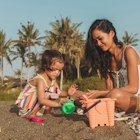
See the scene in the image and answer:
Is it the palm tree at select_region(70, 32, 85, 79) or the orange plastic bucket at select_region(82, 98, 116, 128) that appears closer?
the orange plastic bucket at select_region(82, 98, 116, 128)

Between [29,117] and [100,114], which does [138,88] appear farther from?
[29,117]

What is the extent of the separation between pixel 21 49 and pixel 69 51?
647cm

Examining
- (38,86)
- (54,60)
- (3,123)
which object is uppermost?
(54,60)

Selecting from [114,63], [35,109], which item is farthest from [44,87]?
[114,63]

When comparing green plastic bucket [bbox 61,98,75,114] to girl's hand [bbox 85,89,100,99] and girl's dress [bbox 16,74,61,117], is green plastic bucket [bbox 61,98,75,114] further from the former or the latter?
girl's dress [bbox 16,74,61,117]

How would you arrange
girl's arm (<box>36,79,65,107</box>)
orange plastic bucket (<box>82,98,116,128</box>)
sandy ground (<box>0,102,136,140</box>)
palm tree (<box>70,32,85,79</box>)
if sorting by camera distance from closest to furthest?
sandy ground (<box>0,102,136,140</box>) → orange plastic bucket (<box>82,98,116,128</box>) → girl's arm (<box>36,79,65,107</box>) → palm tree (<box>70,32,85,79</box>)

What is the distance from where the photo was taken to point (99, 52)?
484 cm

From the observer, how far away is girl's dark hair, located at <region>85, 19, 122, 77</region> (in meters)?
4.53

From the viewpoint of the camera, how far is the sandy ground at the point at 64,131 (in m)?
3.79

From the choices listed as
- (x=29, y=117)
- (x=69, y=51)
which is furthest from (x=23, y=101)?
(x=69, y=51)

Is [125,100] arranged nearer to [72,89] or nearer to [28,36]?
[72,89]

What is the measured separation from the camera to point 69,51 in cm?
4378

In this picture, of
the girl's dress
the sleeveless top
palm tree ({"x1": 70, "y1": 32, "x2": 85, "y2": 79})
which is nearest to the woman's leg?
the sleeveless top

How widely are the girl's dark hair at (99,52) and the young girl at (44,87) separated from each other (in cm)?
44
